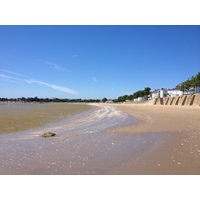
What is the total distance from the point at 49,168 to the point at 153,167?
268cm

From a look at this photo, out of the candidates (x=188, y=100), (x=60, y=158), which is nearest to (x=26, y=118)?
(x=60, y=158)

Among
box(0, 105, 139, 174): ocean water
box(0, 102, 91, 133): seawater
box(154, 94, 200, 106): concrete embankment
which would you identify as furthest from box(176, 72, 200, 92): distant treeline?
box(0, 105, 139, 174): ocean water

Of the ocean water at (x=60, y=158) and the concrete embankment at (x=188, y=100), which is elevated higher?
the concrete embankment at (x=188, y=100)

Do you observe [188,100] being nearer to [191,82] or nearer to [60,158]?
[191,82]

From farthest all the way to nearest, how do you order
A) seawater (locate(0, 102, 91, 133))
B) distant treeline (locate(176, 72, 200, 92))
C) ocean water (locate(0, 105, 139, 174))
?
1. distant treeline (locate(176, 72, 200, 92))
2. seawater (locate(0, 102, 91, 133))
3. ocean water (locate(0, 105, 139, 174))

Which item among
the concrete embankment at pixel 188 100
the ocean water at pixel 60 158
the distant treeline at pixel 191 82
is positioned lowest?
the ocean water at pixel 60 158

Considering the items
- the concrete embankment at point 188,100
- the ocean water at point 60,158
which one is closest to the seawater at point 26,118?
the ocean water at point 60,158

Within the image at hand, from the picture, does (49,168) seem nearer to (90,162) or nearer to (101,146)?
(90,162)

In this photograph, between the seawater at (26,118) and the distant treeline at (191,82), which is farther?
the distant treeline at (191,82)

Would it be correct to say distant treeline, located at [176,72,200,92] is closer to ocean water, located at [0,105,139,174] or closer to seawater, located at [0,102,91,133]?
seawater, located at [0,102,91,133]

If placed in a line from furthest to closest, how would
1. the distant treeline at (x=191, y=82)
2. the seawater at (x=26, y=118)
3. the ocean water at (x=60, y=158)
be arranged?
the distant treeline at (x=191, y=82)
the seawater at (x=26, y=118)
the ocean water at (x=60, y=158)

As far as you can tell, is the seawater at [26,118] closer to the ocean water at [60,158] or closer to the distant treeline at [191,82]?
the ocean water at [60,158]
